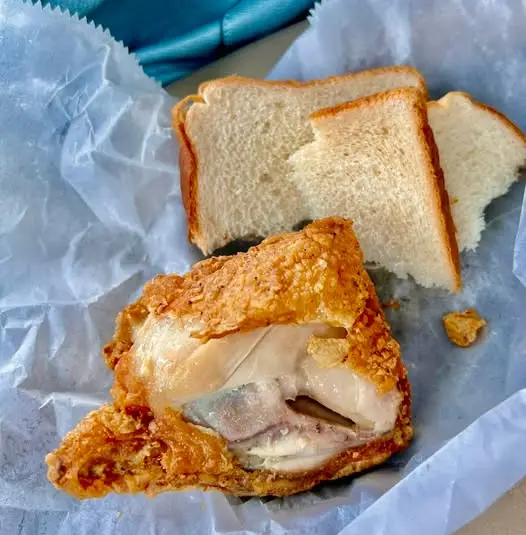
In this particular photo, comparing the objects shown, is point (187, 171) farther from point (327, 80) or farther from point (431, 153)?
point (431, 153)

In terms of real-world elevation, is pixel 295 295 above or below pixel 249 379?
above

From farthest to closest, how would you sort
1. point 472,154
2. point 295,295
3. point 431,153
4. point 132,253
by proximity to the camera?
1. point 132,253
2. point 472,154
3. point 431,153
4. point 295,295

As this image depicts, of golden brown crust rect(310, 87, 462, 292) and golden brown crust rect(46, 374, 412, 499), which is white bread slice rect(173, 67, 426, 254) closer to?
golden brown crust rect(310, 87, 462, 292)

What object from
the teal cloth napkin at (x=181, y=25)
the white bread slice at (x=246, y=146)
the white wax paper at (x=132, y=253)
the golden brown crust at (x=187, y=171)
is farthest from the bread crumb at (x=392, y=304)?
the teal cloth napkin at (x=181, y=25)

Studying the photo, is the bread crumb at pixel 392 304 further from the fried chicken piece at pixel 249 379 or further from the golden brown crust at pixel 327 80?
the golden brown crust at pixel 327 80

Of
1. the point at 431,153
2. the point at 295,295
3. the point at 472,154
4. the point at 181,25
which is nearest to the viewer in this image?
the point at 295,295

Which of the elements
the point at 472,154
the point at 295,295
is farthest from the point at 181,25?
the point at 295,295

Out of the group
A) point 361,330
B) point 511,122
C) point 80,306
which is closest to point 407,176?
point 511,122
